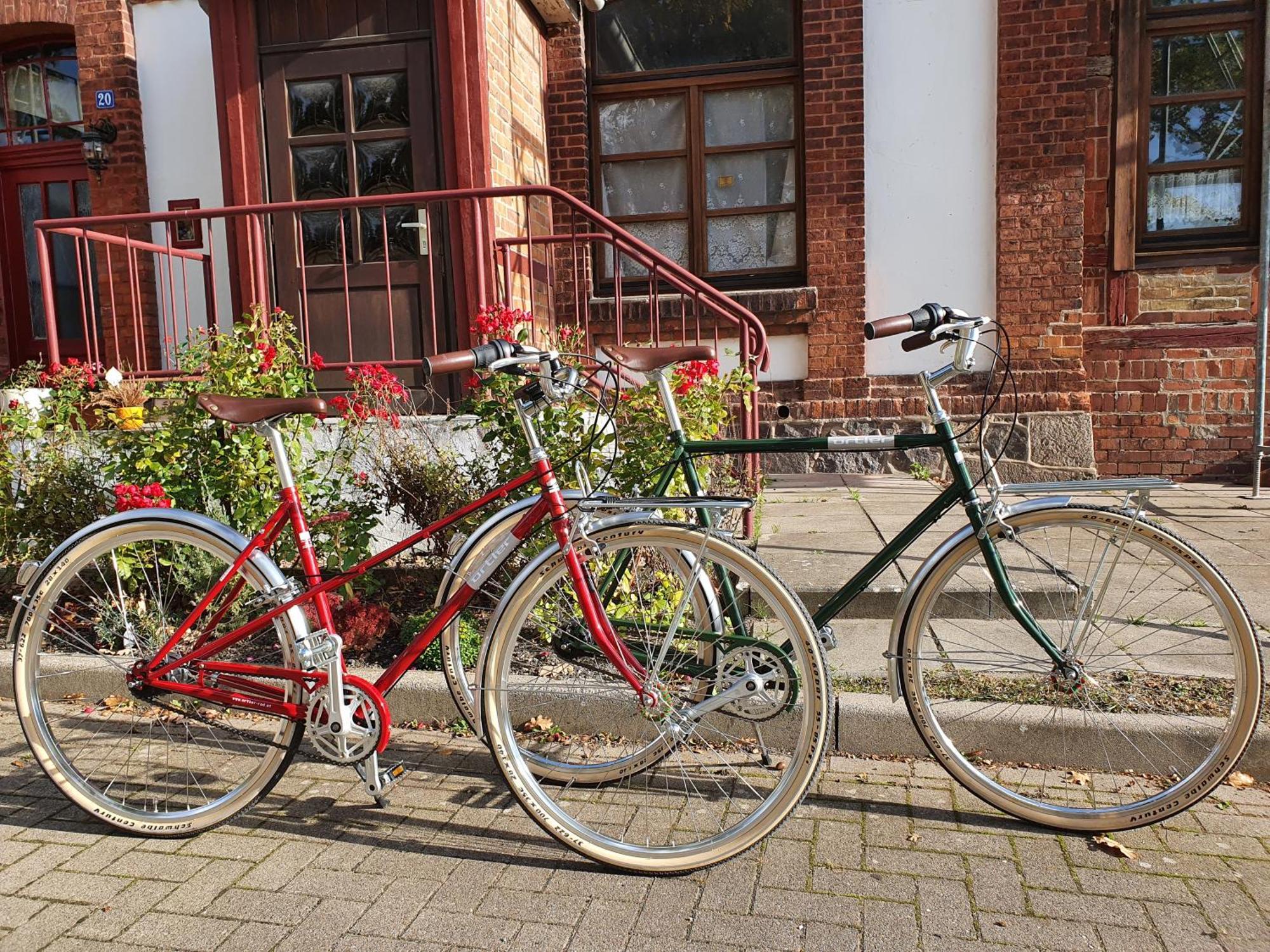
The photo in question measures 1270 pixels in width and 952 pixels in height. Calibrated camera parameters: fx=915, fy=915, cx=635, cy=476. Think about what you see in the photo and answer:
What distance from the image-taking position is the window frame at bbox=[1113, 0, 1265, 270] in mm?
6906

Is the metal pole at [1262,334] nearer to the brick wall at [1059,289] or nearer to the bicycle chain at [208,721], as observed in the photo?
the brick wall at [1059,289]

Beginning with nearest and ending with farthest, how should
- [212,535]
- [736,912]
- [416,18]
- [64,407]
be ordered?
1. [736,912]
2. [212,535]
3. [64,407]
4. [416,18]

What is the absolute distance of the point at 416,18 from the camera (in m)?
6.13

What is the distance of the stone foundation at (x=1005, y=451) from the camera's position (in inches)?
280

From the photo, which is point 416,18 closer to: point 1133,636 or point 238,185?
point 238,185

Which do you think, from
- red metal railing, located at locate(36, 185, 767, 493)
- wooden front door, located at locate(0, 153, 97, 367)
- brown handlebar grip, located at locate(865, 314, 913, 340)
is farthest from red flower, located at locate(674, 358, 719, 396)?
wooden front door, located at locate(0, 153, 97, 367)

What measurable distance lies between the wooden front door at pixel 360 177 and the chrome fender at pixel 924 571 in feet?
14.4

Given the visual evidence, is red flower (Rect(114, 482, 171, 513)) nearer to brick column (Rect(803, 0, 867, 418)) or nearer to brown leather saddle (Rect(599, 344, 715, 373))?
brown leather saddle (Rect(599, 344, 715, 373))

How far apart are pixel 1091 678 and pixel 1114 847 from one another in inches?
16.8

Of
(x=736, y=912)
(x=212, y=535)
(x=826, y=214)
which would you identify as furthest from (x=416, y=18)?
(x=736, y=912)

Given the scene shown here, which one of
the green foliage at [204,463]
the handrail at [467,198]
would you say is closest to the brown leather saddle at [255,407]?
the green foliage at [204,463]

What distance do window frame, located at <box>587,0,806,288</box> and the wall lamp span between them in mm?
3707

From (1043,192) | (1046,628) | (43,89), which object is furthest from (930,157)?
(43,89)

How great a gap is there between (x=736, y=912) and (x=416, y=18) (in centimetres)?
595
